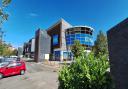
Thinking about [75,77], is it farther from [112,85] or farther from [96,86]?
[112,85]

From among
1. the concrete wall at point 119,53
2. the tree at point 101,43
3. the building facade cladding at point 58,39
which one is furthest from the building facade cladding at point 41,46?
the concrete wall at point 119,53

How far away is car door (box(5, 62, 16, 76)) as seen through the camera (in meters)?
22.3

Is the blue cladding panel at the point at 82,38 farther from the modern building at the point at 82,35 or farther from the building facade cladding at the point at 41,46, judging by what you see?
the building facade cladding at the point at 41,46

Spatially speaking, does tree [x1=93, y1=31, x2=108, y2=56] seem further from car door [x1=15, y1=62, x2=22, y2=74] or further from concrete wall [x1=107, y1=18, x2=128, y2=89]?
concrete wall [x1=107, y1=18, x2=128, y2=89]

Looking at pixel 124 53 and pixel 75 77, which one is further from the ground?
pixel 124 53

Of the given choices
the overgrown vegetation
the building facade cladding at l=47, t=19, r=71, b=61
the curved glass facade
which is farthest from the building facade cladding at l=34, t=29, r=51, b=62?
the overgrown vegetation

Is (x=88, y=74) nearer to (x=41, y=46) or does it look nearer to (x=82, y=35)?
(x=82, y=35)

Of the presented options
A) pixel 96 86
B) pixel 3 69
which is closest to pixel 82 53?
pixel 96 86

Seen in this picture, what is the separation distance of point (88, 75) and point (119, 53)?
419cm

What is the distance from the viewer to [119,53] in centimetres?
1010

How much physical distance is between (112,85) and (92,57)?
131cm

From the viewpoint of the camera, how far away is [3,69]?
858 inches

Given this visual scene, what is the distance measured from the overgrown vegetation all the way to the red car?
52.4 ft

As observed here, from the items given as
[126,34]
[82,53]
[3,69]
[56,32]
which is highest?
[56,32]
